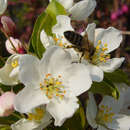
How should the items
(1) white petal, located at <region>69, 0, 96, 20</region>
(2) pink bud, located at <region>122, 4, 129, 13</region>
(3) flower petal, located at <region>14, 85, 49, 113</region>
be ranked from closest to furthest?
(3) flower petal, located at <region>14, 85, 49, 113</region>
(1) white petal, located at <region>69, 0, 96, 20</region>
(2) pink bud, located at <region>122, 4, 129, 13</region>

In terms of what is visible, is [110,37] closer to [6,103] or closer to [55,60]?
[55,60]

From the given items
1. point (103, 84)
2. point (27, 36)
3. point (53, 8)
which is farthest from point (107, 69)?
point (27, 36)

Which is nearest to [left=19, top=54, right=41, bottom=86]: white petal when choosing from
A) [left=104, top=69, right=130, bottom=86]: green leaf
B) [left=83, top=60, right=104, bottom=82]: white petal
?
[left=83, top=60, right=104, bottom=82]: white petal

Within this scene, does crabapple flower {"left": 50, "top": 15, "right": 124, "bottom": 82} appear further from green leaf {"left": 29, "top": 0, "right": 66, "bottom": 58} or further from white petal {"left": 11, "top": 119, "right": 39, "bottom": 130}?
white petal {"left": 11, "top": 119, "right": 39, "bottom": 130}

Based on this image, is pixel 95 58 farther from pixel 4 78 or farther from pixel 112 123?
pixel 4 78

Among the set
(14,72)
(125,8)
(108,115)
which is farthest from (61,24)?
(125,8)

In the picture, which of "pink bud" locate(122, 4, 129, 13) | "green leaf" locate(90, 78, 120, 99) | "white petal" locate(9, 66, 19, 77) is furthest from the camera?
"pink bud" locate(122, 4, 129, 13)

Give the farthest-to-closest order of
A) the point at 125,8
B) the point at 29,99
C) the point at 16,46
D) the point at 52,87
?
the point at 125,8, the point at 16,46, the point at 52,87, the point at 29,99
